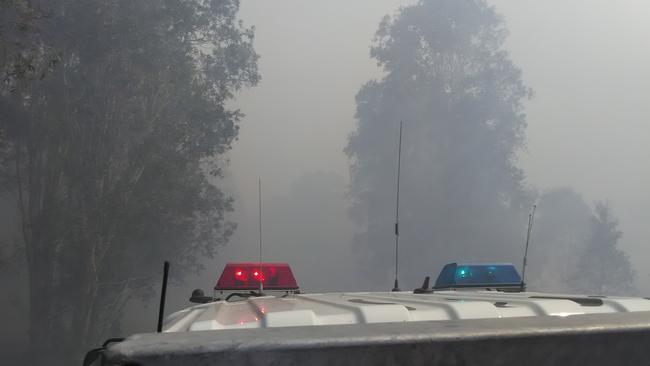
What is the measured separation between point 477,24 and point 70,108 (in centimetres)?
3545

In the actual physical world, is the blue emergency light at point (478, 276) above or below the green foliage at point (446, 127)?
below

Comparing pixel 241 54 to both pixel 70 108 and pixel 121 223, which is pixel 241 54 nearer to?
pixel 70 108

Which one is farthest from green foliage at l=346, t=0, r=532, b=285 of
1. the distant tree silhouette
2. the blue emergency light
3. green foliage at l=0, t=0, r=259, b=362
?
the blue emergency light

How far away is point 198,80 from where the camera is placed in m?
30.7

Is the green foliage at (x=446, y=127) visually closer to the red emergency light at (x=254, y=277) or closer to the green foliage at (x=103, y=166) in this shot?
the green foliage at (x=103, y=166)

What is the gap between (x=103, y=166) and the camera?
1027 inches

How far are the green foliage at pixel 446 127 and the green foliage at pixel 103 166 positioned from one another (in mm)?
21612

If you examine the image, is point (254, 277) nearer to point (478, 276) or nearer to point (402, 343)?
point (478, 276)

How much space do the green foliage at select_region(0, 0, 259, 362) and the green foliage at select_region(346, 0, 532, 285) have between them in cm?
2161

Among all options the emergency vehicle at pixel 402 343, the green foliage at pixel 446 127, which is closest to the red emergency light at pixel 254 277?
the emergency vehicle at pixel 402 343

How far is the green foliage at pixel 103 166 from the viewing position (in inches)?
985

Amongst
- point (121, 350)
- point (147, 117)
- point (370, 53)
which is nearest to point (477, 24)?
point (370, 53)

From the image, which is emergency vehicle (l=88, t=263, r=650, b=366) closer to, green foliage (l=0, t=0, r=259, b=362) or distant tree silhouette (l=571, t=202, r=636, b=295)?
green foliage (l=0, t=0, r=259, b=362)

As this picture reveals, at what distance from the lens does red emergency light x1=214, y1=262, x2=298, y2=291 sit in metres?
6.11
